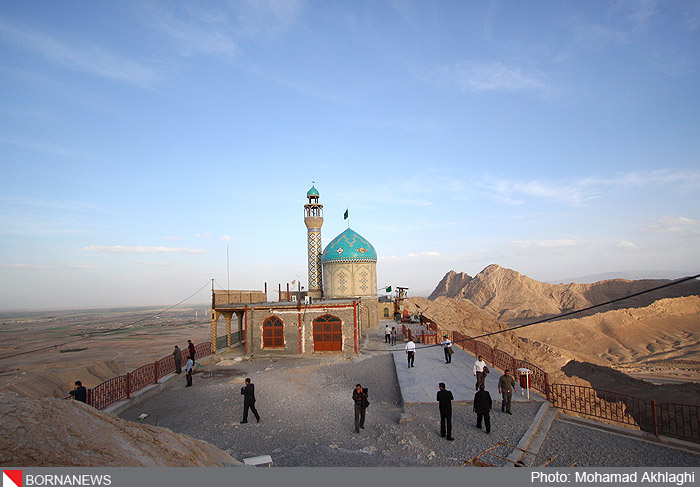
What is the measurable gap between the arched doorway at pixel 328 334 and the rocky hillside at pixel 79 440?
14.3 metres

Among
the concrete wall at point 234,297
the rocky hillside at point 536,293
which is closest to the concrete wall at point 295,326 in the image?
the concrete wall at point 234,297

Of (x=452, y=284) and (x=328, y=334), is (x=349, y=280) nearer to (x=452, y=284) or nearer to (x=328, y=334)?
(x=328, y=334)

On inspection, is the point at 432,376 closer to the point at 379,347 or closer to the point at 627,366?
the point at 379,347

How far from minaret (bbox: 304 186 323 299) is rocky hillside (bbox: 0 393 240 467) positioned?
84.7 feet

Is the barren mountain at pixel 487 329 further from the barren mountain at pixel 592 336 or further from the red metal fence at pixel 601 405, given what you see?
the red metal fence at pixel 601 405

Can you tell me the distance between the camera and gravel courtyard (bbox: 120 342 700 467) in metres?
8.05

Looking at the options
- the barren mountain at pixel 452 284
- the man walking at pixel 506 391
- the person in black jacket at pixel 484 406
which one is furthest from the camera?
the barren mountain at pixel 452 284

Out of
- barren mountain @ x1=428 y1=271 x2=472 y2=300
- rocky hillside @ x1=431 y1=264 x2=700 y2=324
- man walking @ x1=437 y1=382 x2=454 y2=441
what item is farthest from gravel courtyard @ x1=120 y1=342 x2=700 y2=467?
barren mountain @ x1=428 y1=271 x2=472 y2=300

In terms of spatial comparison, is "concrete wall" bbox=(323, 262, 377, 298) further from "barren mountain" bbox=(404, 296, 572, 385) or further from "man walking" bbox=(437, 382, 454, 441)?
"man walking" bbox=(437, 382, 454, 441)

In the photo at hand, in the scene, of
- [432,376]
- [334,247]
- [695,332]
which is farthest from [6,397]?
[695,332]

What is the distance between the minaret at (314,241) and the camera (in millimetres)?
32562

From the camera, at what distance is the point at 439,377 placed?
47.6ft

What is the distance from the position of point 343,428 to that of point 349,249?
21282 mm

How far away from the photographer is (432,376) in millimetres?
14703
